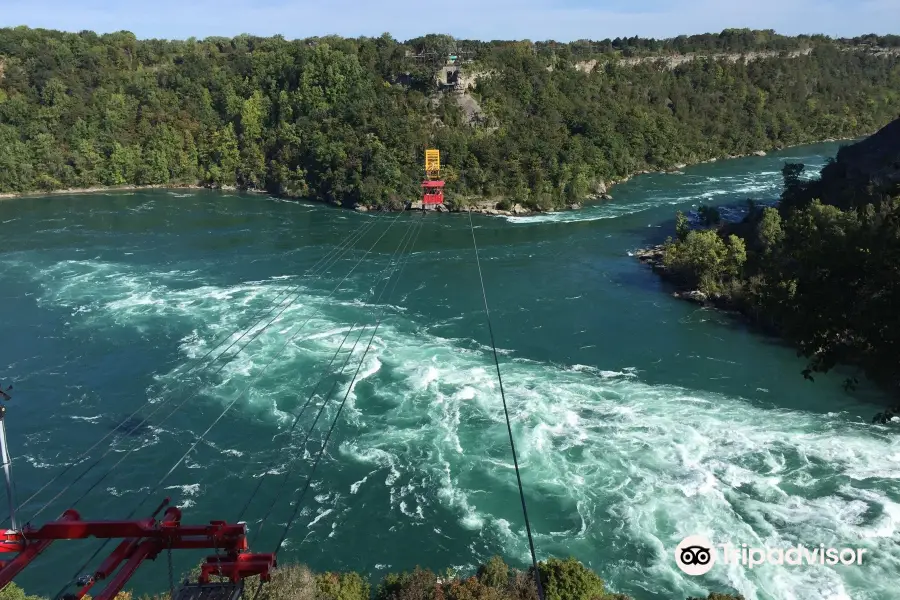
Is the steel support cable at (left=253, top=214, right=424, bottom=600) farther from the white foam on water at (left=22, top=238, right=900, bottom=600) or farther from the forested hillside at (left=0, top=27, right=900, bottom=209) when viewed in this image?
the forested hillside at (left=0, top=27, right=900, bottom=209)

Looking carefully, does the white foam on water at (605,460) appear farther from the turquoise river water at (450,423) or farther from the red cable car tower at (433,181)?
the red cable car tower at (433,181)

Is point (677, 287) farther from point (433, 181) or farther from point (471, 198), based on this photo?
point (433, 181)

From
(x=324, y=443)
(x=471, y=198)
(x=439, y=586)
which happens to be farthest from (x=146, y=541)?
(x=471, y=198)

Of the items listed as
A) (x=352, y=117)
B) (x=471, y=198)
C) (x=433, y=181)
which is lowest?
(x=471, y=198)

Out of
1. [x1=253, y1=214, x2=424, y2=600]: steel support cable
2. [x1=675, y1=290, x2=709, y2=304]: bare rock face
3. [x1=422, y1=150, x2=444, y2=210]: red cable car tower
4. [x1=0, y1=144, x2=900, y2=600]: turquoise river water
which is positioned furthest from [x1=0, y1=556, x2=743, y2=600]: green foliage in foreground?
[x1=422, y1=150, x2=444, y2=210]: red cable car tower

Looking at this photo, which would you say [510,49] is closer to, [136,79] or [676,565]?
[136,79]

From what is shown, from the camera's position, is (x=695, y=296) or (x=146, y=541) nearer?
(x=146, y=541)

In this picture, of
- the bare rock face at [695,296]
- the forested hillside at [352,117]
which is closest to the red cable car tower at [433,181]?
the forested hillside at [352,117]

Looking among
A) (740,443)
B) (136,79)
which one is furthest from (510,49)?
(740,443)
